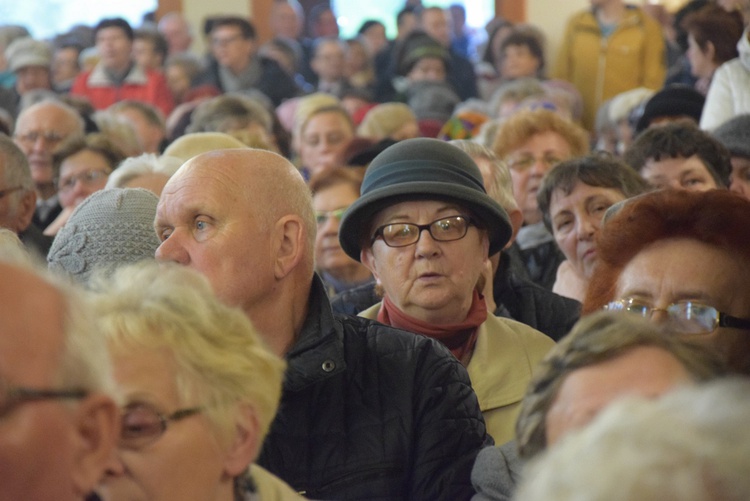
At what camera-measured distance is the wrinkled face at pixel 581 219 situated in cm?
428

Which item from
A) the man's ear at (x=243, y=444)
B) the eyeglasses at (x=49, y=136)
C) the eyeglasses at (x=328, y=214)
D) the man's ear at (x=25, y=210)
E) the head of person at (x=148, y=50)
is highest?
the man's ear at (x=243, y=444)

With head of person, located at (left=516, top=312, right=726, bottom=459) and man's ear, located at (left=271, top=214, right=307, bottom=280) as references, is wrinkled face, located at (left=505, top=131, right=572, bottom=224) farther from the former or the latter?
head of person, located at (left=516, top=312, right=726, bottom=459)

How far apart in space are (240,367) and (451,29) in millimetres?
10604

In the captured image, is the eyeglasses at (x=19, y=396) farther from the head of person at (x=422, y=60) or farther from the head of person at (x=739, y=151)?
the head of person at (x=422, y=60)

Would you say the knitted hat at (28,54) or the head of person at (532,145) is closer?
the head of person at (532,145)

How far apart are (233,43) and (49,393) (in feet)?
28.6

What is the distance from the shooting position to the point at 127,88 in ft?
31.9

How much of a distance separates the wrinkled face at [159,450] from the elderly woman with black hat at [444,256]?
145 cm

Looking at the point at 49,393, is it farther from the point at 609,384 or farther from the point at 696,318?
the point at 696,318

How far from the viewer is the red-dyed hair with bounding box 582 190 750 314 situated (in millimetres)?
2742

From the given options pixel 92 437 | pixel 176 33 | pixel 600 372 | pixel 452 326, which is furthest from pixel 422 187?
pixel 176 33

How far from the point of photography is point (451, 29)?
40.6 feet

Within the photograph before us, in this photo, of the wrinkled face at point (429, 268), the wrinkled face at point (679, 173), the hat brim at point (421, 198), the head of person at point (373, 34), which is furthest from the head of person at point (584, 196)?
the head of person at point (373, 34)

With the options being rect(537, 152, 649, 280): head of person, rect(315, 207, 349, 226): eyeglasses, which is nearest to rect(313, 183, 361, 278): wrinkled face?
rect(315, 207, 349, 226): eyeglasses
